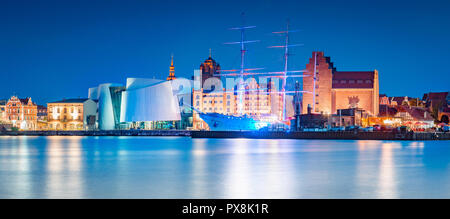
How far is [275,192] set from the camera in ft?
46.8

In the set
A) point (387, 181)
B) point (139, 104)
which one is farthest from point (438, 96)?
point (387, 181)

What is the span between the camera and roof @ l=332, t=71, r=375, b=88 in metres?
73.1

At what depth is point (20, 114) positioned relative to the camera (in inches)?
3861

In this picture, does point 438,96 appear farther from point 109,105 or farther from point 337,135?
point 109,105

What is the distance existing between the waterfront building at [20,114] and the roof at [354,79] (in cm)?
5865

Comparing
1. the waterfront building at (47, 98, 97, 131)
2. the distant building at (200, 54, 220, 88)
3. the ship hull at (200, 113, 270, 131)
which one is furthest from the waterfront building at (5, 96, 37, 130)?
the ship hull at (200, 113, 270, 131)

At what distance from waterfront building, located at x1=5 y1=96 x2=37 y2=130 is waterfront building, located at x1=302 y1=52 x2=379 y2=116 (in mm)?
54554

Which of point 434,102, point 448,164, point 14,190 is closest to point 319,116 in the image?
point 434,102

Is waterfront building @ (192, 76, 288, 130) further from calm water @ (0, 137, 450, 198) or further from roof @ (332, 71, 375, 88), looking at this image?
calm water @ (0, 137, 450, 198)

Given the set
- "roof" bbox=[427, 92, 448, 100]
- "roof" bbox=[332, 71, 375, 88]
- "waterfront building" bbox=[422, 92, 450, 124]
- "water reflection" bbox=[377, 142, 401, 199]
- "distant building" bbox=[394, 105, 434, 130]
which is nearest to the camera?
"water reflection" bbox=[377, 142, 401, 199]

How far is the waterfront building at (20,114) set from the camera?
319 ft

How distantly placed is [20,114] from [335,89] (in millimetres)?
59528
